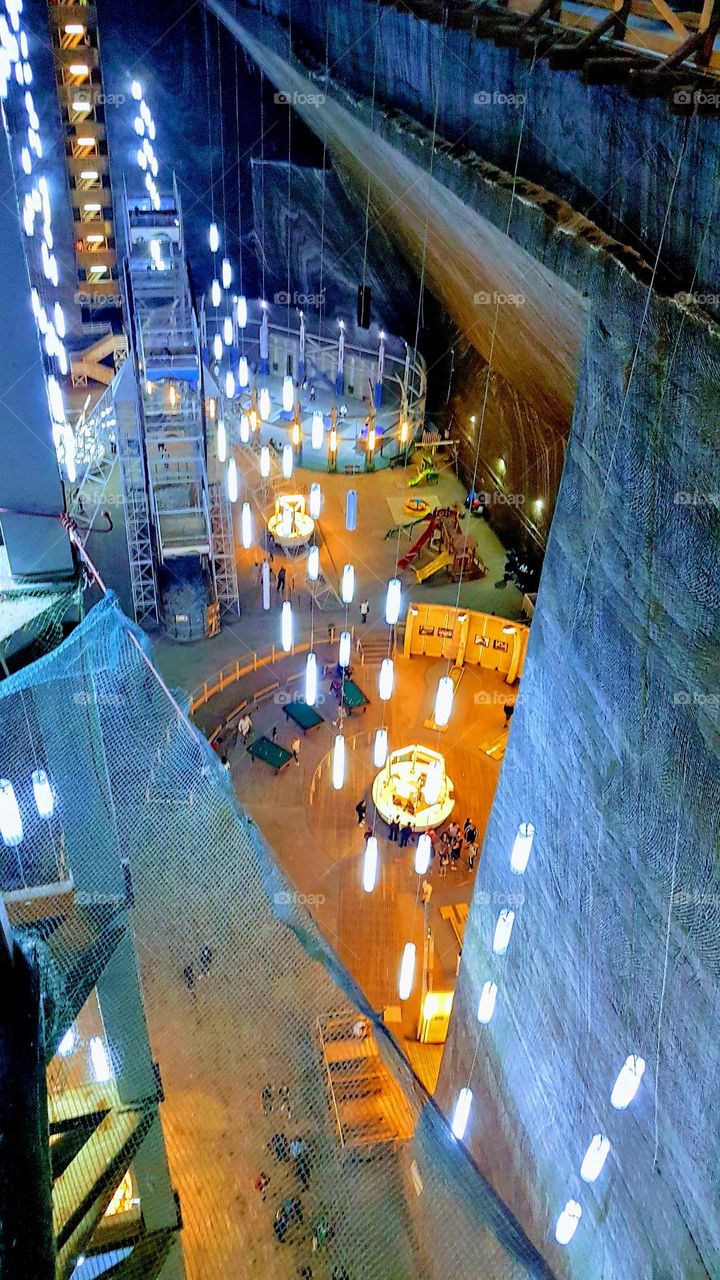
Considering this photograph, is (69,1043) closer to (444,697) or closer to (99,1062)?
(99,1062)

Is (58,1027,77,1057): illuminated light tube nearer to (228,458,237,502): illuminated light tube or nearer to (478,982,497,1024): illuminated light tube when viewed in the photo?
(478,982,497,1024): illuminated light tube

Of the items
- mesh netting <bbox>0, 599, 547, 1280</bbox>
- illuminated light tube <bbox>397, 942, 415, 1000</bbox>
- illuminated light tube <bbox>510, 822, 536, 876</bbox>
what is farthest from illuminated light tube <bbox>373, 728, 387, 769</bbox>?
mesh netting <bbox>0, 599, 547, 1280</bbox>

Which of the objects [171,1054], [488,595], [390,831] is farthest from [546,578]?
[488,595]

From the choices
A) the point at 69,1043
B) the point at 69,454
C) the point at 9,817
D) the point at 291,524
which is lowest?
the point at 291,524

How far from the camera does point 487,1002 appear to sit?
5.95m

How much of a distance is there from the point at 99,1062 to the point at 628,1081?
7.40 ft

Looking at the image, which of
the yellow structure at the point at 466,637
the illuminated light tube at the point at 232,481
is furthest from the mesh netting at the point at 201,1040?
the yellow structure at the point at 466,637

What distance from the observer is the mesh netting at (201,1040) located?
3.29m

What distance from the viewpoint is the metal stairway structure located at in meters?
12.4

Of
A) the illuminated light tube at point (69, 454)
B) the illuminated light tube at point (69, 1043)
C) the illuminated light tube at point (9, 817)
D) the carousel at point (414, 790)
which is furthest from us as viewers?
the illuminated light tube at point (69, 454)

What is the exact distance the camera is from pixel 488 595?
1480 centimetres

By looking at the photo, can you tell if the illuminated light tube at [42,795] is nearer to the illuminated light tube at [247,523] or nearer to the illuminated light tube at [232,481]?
the illuminated light tube at [247,523]

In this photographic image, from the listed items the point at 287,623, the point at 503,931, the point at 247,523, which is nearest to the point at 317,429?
the point at 247,523

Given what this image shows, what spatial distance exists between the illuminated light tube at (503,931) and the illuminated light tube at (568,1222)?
143cm
